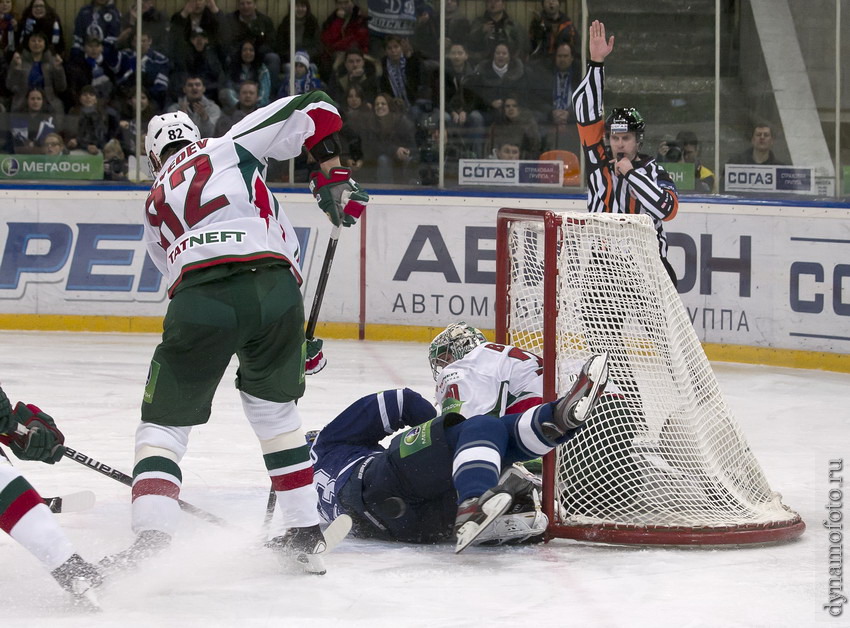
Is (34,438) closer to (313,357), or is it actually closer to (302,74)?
(313,357)

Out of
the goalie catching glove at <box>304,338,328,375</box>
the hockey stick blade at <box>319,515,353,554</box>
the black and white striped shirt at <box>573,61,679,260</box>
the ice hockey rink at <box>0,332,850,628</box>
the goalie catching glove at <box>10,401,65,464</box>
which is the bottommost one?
the ice hockey rink at <box>0,332,850,628</box>

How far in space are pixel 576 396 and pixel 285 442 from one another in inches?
27.5

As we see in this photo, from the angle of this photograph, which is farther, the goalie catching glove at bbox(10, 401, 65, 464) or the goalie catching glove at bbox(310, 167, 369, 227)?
the goalie catching glove at bbox(310, 167, 369, 227)

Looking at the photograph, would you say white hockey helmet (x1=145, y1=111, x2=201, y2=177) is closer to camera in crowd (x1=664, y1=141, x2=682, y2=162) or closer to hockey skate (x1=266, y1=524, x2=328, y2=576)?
hockey skate (x1=266, y1=524, x2=328, y2=576)

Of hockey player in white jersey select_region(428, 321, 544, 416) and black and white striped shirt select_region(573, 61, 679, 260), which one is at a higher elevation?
black and white striped shirt select_region(573, 61, 679, 260)

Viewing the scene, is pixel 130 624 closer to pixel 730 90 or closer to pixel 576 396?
pixel 576 396

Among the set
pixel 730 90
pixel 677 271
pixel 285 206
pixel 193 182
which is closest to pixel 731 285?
pixel 677 271

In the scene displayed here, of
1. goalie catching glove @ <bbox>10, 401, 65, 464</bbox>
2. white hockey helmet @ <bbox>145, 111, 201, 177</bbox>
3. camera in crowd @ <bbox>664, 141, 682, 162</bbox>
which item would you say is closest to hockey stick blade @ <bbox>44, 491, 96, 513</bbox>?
goalie catching glove @ <bbox>10, 401, 65, 464</bbox>

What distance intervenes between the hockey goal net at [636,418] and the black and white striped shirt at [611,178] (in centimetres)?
141

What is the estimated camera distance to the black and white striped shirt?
5.02 m

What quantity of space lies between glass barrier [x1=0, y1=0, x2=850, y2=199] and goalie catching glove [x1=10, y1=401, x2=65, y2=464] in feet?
16.1

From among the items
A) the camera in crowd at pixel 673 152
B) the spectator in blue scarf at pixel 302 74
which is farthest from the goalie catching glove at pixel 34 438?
the spectator in blue scarf at pixel 302 74

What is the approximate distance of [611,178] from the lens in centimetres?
534

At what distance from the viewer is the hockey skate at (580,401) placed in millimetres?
3074
